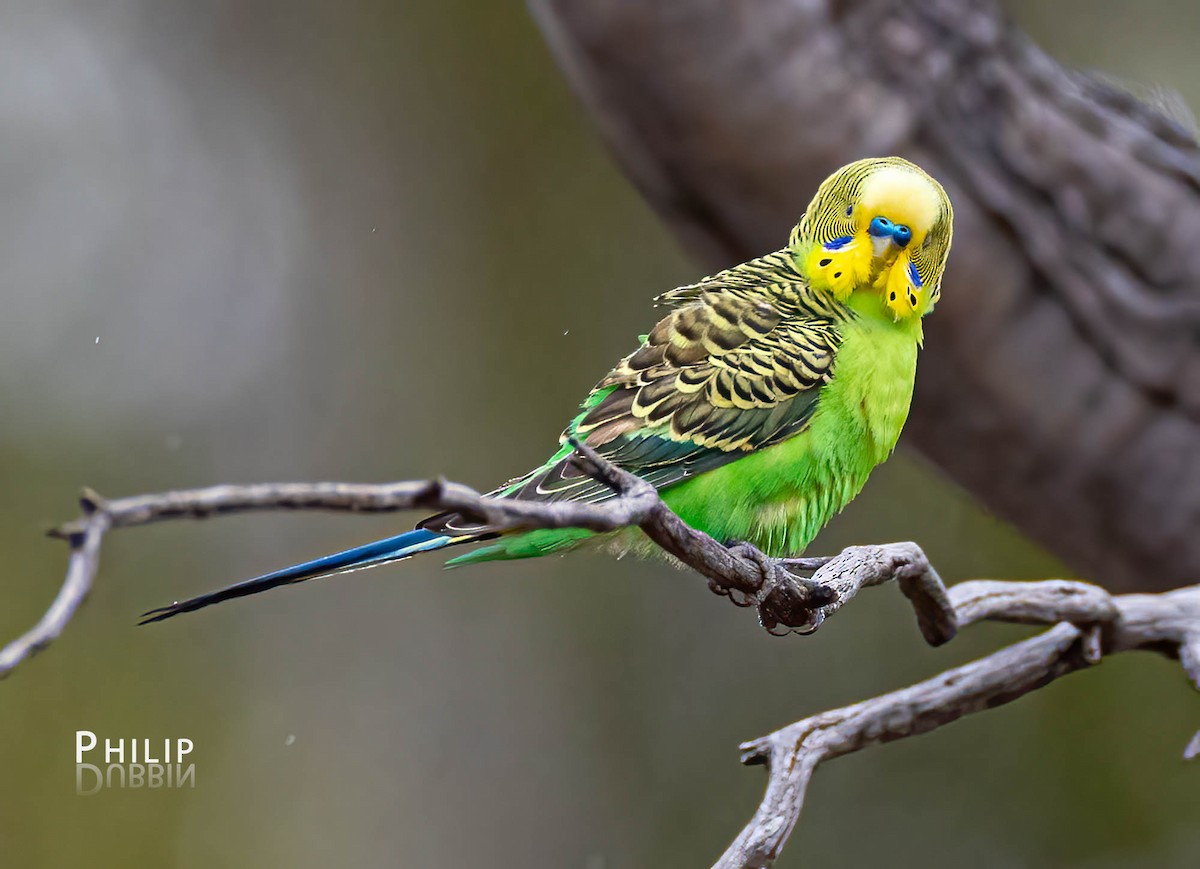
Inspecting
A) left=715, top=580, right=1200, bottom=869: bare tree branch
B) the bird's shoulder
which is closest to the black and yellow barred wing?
the bird's shoulder

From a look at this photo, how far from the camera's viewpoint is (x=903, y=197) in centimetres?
171

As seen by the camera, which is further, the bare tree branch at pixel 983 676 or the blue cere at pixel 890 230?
the bare tree branch at pixel 983 676

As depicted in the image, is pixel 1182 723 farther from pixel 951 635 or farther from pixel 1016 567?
pixel 951 635

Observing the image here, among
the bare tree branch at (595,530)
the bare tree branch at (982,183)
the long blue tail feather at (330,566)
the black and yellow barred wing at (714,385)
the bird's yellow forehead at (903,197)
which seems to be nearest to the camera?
the bare tree branch at (595,530)

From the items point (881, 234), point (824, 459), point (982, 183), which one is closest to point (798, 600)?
point (824, 459)

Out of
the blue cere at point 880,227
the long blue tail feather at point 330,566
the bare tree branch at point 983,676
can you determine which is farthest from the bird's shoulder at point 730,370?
the bare tree branch at point 983,676

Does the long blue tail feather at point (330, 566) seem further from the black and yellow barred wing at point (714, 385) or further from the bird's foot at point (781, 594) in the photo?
the bird's foot at point (781, 594)

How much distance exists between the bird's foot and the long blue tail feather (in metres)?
0.45

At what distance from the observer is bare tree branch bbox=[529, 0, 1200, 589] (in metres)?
2.93

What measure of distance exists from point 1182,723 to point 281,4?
5.75m

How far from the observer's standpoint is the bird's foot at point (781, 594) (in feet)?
5.67

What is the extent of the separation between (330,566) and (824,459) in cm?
84

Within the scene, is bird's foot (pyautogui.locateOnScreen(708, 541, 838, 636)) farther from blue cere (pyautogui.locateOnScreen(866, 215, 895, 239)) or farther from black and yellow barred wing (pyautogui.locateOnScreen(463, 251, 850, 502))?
blue cere (pyautogui.locateOnScreen(866, 215, 895, 239))

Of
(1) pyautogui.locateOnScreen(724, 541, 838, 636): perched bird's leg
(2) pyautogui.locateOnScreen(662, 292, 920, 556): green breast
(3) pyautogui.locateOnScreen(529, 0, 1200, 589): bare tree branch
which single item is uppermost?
(3) pyautogui.locateOnScreen(529, 0, 1200, 589): bare tree branch
